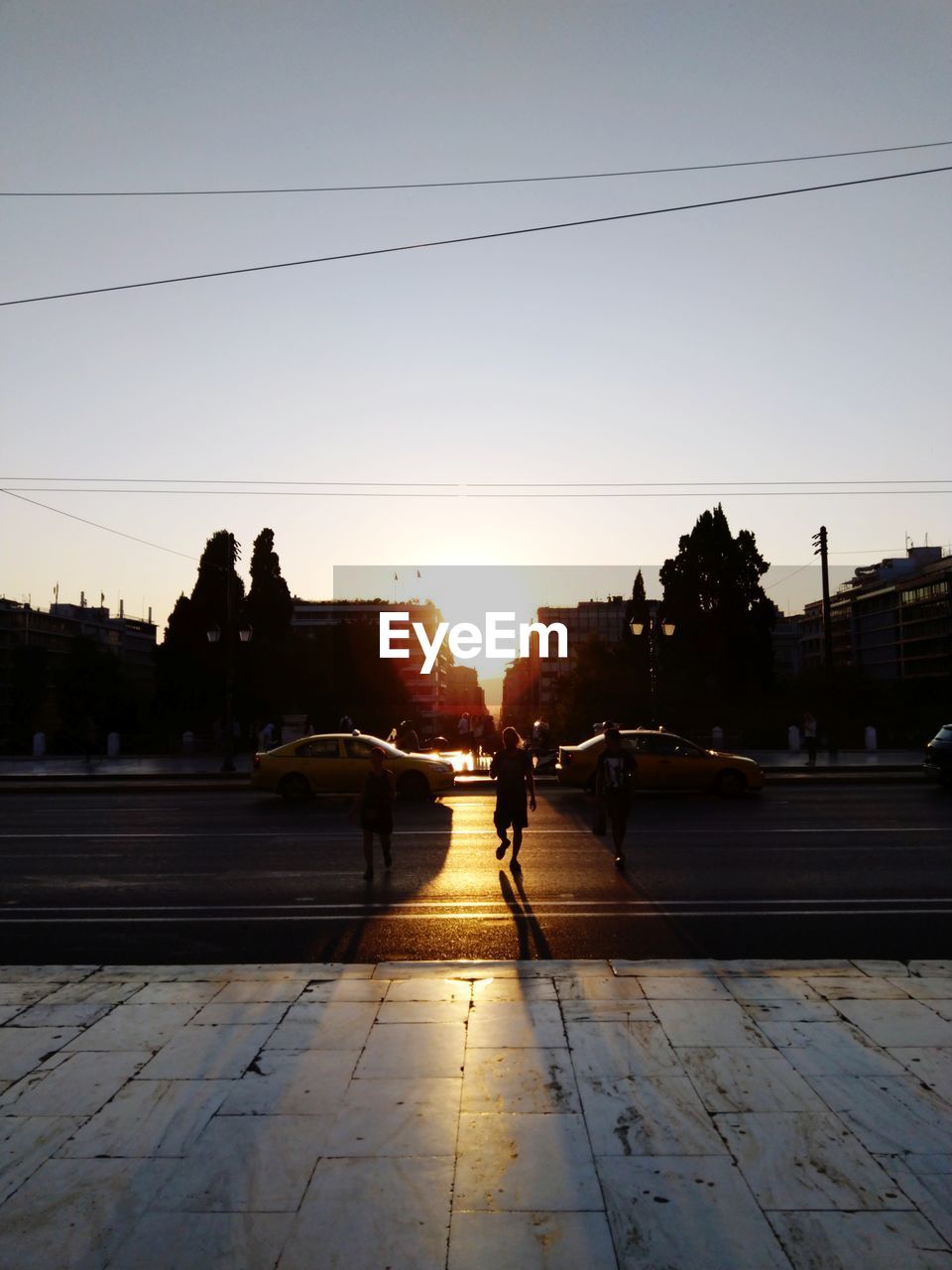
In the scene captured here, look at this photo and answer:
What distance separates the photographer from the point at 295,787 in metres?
22.6

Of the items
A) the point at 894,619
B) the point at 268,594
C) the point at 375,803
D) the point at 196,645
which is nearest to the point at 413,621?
the point at 894,619

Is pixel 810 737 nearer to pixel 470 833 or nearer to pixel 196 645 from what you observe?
pixel 470 833

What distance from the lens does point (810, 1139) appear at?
4809mm

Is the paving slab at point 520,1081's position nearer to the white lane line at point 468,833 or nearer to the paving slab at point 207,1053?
the paving slab at point 207,1053

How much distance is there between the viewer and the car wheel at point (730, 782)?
22.5m

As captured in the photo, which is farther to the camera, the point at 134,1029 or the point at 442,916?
the point at 442,916

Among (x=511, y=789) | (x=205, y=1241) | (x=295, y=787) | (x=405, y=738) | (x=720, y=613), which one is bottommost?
(x=205, y=1241)

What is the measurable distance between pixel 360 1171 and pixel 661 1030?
253cm

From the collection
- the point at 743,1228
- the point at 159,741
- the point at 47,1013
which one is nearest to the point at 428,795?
the point at 47,1013

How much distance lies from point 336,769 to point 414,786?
1714mm

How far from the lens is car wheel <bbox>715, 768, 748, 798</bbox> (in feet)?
73.7

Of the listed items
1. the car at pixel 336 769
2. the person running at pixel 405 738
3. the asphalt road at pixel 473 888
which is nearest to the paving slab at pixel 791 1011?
the asphalt road at pixel 473 888

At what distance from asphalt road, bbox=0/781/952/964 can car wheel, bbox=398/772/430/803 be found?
203cm

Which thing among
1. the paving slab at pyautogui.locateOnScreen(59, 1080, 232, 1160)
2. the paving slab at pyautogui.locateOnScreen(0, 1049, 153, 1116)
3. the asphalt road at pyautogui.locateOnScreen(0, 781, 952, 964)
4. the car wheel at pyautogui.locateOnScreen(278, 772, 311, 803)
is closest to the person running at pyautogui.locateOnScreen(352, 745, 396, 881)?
the asphalt road at pyautogui.locateOnScreen(0, 781, 952, 964)
